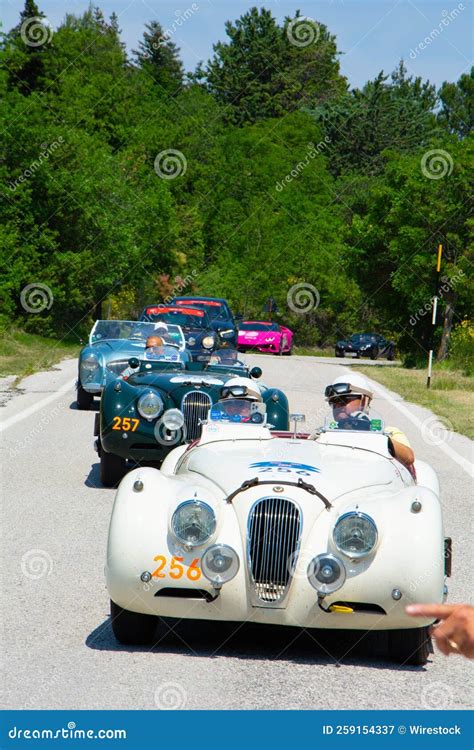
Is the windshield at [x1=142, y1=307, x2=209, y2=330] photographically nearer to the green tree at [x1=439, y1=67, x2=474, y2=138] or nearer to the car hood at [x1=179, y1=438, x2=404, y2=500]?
the car hood at [x1=179, y1=438, x2=404, y2=500]

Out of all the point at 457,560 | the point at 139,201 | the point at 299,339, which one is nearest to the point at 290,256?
the point at 299,339

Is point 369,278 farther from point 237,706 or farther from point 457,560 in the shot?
point 237,706

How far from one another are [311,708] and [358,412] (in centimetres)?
308

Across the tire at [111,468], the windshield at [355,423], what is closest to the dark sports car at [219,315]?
the tire at [111,468]

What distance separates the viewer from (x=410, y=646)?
21.3 ft

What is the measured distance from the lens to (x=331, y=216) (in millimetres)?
89125

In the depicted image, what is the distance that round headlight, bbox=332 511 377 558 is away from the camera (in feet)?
21.1

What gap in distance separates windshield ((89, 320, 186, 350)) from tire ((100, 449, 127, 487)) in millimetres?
7792

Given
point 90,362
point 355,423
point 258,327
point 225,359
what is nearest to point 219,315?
point 90,362

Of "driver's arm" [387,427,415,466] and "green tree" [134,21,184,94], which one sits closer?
"driver's arm" [387,427,415,466]

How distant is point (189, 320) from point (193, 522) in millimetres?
21683

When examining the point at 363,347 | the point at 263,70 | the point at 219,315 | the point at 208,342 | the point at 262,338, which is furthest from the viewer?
the point at 263,70

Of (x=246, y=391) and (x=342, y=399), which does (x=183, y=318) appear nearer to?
(x=246, y=391)

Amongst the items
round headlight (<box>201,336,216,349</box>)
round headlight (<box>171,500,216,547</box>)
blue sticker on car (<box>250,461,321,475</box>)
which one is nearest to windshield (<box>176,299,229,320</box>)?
round headlight (<box>201,336,216,349</box>)
